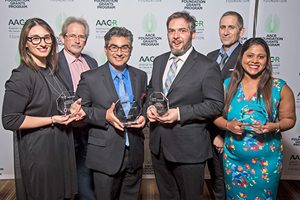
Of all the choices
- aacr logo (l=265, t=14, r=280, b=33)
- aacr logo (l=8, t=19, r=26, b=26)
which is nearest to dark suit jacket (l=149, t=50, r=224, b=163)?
aacr logo (l=265, t=14, r=280, b=33)

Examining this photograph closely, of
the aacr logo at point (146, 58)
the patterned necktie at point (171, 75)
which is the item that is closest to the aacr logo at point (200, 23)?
the aacr logo at point (146, 58)

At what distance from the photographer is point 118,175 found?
6.94 feet

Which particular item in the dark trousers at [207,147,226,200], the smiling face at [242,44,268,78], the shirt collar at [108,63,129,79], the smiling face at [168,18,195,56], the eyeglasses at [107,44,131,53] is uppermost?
the smiling face at [168,18,195,56]

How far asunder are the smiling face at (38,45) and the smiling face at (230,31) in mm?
1531

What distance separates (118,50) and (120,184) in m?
0.98

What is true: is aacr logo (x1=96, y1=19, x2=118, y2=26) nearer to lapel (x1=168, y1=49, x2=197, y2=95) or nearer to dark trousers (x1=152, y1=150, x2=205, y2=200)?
lapel (x1=168, y1=49, x2=197, y2=95)

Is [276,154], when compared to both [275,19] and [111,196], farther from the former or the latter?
[275,19]

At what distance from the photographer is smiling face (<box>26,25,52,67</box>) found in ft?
6.23

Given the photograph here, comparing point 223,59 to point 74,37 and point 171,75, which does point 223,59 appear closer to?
point 171,75

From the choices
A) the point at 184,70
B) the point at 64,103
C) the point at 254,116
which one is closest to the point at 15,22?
the point at 64,103

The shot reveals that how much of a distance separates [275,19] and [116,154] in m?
2.50

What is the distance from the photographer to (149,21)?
11.2ft

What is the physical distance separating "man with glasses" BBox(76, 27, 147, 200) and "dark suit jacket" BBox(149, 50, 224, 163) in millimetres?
195

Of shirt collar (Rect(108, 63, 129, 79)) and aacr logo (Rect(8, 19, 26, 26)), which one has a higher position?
aacr logo (Rect(8, 19, 26, 26))
